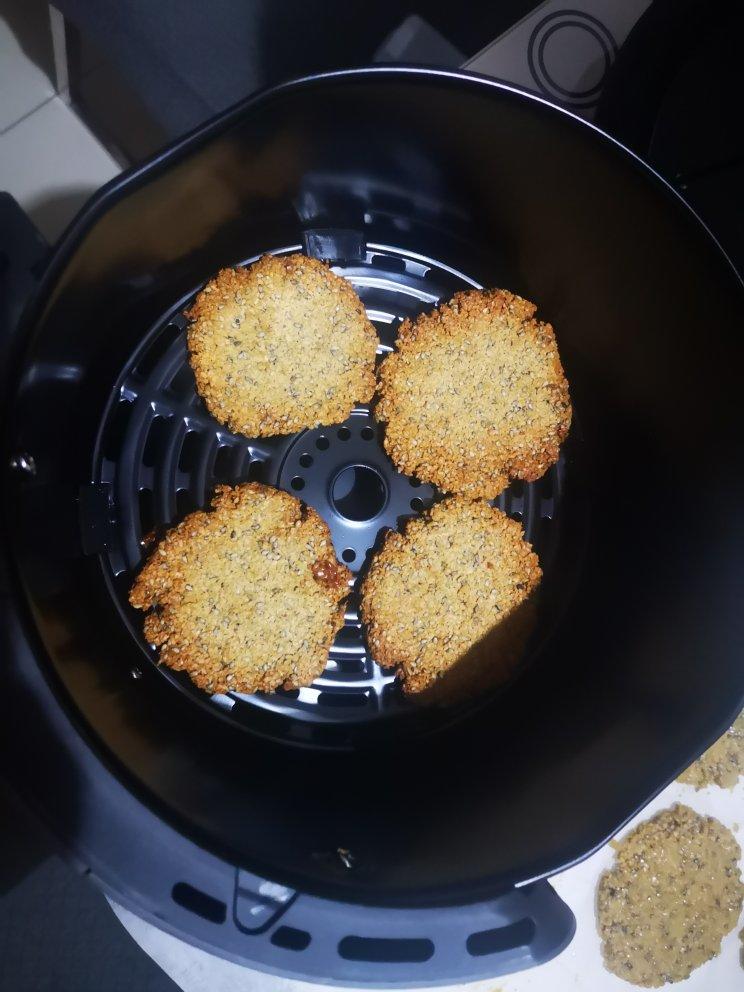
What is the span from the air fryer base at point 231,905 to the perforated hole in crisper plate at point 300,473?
19 cm

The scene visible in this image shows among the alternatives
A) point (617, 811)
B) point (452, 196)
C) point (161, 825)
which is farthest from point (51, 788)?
point (452, 196)

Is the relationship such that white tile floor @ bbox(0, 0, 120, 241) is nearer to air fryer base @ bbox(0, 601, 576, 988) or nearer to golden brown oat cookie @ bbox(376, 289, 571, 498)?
golden brown oat cookie @ bbox(376, 289, 571, 498)

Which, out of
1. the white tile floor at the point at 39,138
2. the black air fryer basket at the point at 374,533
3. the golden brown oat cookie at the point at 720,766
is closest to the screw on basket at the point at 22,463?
the black air fryer basket at the point at 374,533

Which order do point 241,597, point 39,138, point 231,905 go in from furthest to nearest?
point 39,138 < point 241,597 < point 231,905

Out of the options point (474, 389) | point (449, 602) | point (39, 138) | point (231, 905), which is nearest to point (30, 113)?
point (39, 138)

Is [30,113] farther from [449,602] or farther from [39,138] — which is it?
[449,602]

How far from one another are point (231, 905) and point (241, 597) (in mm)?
292

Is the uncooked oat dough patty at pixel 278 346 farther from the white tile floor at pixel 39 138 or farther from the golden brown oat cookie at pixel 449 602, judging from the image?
the white tile floor at pixel 39 138

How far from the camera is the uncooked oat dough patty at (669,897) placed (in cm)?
80

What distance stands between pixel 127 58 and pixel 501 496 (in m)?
0.70

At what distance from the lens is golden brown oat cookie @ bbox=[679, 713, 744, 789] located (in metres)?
0.84

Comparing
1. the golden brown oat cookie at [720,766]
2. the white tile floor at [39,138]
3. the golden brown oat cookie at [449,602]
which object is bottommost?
the golden brown oat cookie at [720,766]

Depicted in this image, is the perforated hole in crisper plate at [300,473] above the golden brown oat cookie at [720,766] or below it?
above

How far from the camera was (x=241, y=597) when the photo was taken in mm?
775
